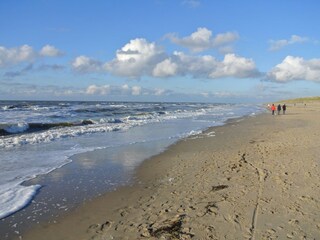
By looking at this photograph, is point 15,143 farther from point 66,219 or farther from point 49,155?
point 66,219

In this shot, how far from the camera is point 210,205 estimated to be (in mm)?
6402

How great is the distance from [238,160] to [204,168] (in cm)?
159

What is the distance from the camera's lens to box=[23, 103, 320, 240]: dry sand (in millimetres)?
5250

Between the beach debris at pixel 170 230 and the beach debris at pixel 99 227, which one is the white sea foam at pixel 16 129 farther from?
the beach debris at pixel 170 230

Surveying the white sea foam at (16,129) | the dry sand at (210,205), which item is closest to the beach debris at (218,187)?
the dry sand at (210,205)

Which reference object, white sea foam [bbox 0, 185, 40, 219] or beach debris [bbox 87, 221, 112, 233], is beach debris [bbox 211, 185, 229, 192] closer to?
beach debris [bbox 87, 221, 112, 233]

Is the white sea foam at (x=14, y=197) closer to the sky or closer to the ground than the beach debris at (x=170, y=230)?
closer to the ground

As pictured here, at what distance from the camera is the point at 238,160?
431 inches

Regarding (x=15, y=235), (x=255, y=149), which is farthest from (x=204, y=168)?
(x=15, y=235)

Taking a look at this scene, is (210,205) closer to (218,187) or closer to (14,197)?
(218,187)

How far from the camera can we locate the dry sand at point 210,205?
525 cm

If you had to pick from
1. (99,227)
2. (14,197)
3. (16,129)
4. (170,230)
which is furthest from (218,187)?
(16,129)

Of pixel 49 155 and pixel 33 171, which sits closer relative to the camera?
pixel 33 171

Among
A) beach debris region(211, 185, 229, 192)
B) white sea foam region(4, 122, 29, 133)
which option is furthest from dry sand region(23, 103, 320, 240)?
white sea foam region(4, 122, 29, 133)
